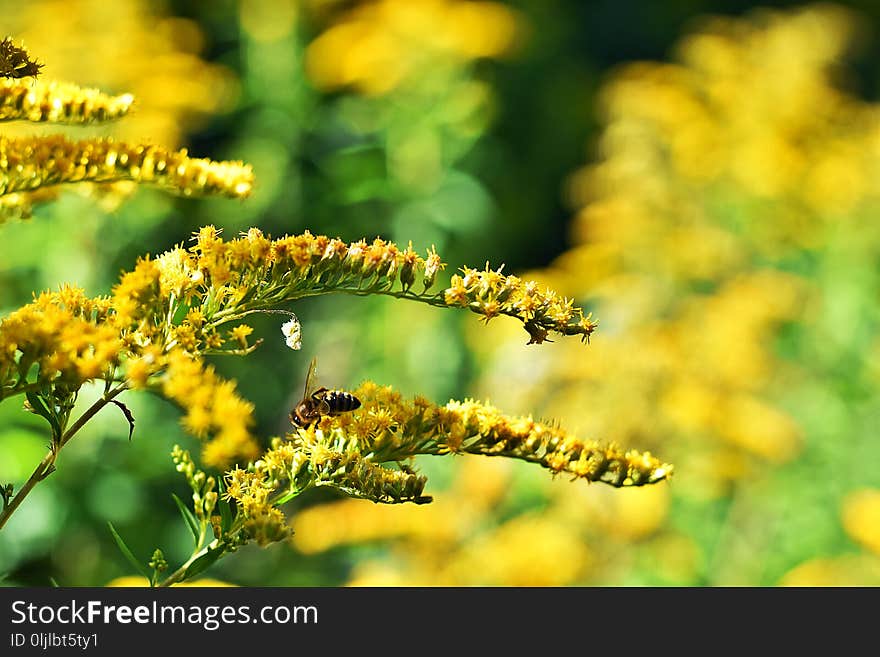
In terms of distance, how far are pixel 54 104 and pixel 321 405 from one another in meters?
0.76

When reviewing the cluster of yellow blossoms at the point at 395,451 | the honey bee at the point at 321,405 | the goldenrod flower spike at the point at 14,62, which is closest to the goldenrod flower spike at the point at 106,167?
the goldenrod flower spike at the point at 14,62

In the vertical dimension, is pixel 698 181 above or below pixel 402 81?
below

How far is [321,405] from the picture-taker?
2.19 metres

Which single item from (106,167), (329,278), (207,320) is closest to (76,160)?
(106,167)

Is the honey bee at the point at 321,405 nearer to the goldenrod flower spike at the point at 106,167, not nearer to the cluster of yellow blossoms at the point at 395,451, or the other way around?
the cluster of yellow blossoms at the point at 395,451

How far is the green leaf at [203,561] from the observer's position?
6.25ft

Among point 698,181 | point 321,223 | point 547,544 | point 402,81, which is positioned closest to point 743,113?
point 698,181

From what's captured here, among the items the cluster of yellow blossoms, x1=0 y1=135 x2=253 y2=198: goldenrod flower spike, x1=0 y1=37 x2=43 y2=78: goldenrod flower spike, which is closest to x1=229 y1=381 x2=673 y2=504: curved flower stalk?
the cluster of yellow blossoms

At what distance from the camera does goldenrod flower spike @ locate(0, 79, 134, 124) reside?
6.73 feet

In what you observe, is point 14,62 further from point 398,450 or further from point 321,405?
point 398,450

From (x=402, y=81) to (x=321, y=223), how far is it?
102 cm

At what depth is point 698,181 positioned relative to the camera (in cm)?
662
